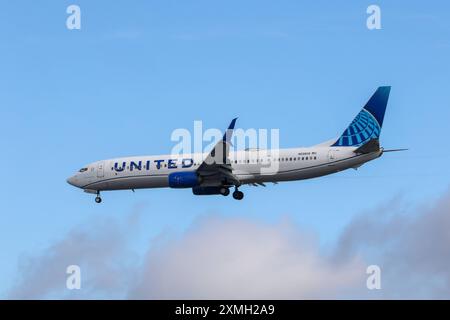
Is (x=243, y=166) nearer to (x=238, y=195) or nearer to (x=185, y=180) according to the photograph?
(x=238, y=195)

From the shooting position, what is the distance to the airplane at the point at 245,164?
7662 centimetres

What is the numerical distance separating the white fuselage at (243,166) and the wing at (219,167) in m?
0.83

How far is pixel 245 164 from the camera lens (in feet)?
260

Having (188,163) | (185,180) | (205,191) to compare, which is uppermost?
(188,163)

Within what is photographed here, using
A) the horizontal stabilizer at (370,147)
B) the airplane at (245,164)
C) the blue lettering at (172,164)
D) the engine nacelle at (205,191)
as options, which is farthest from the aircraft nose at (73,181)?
the horizontal stabilizer at (370,147)

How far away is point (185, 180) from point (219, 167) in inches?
113

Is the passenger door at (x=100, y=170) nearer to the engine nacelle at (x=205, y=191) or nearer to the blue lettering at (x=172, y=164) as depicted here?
the blue lettering at (x=172, y=164)

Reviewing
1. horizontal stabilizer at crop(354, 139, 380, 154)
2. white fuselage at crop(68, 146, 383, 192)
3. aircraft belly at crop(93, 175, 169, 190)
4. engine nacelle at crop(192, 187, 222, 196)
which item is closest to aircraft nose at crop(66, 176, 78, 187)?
white fuselage at crop(68, 146, 383, 192)

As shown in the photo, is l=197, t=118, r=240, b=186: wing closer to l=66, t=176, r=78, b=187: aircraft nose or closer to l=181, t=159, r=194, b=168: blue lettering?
l=181, t=159, r=194, b=168: blue lettering

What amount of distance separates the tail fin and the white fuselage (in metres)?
1.55

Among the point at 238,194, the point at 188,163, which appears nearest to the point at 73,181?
the point at 188,163
